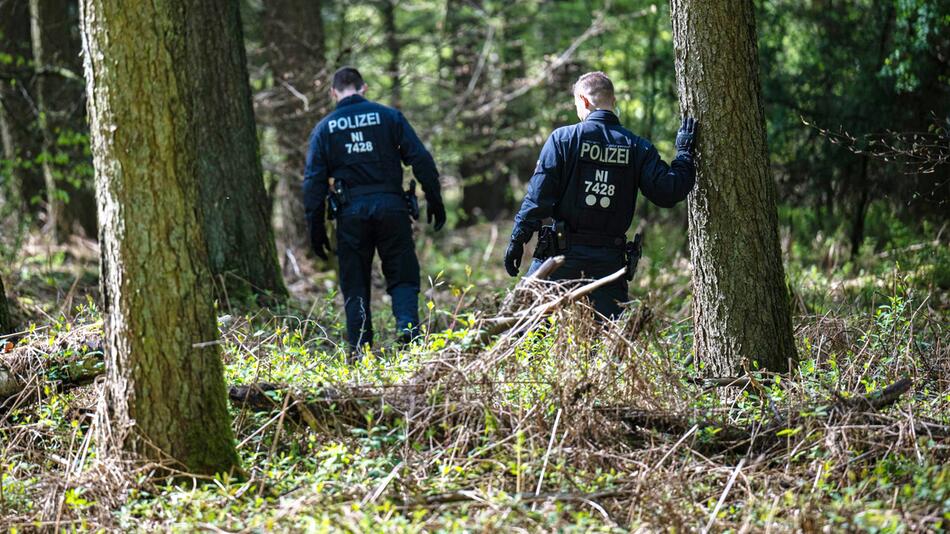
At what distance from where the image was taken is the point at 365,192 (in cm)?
711

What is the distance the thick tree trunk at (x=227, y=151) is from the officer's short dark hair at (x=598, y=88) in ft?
11.2

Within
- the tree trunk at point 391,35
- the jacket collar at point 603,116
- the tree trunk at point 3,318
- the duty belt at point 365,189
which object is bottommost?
the tree trunk at point 3,318

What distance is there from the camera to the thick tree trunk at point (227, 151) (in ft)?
25.3

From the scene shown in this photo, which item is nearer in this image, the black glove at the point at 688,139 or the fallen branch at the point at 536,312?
the fallen branch at the point at 536,312

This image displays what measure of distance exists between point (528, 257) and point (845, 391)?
743 centimetres

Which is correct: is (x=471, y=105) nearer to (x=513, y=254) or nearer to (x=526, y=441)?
(x=513, y=254)

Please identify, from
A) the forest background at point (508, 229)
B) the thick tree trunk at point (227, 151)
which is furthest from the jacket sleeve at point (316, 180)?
the thick tree trunk at point (227, 151)

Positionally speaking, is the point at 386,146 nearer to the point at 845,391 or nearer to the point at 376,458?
the point at 376,458

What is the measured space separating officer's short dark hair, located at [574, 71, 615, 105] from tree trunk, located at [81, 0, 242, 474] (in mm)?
2718

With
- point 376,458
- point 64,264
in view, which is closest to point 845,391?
point 376,458

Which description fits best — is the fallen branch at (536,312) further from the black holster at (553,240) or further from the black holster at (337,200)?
the black holster at (337,200)

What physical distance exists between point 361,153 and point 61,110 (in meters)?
5.53

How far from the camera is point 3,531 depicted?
3.90 m

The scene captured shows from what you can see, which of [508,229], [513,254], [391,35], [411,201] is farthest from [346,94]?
[508,229]
